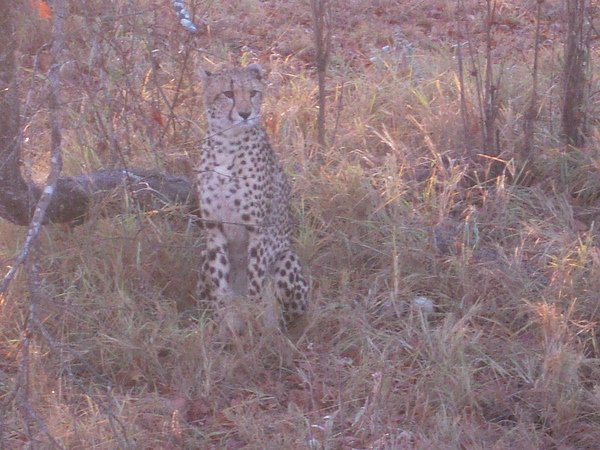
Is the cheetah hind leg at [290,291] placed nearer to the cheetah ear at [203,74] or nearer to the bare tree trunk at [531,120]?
the cheetah ear at [203,74]

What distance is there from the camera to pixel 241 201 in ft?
14.7

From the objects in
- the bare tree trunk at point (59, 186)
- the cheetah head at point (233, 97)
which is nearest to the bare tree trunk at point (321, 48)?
the bare tree trunk at point (59, 186)

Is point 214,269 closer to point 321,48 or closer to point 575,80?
point 321,48

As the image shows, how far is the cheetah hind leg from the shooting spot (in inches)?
176

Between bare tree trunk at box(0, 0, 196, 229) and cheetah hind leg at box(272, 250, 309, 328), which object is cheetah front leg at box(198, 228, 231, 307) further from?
bare tree trunk at box(0, 0, 196, 229)

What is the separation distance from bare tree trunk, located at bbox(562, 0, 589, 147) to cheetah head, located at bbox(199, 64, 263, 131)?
187 centimetres

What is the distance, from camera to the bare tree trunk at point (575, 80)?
217 inches

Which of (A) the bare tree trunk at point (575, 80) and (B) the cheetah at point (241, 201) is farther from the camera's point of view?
(A) the bare tree trunk at point (575, 80)

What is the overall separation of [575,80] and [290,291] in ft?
7.02

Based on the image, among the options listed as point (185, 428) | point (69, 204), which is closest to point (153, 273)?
point (69, 204)

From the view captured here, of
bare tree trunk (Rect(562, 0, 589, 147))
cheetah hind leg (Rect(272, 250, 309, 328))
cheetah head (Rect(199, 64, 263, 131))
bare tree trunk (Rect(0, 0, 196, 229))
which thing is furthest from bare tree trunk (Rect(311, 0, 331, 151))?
bare tree trunk (Rect(562, 0, 589, 147))

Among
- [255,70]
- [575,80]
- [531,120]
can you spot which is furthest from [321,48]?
[575,80]

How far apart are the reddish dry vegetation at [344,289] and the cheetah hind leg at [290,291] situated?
0.24 feet

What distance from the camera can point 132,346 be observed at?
3.96m
